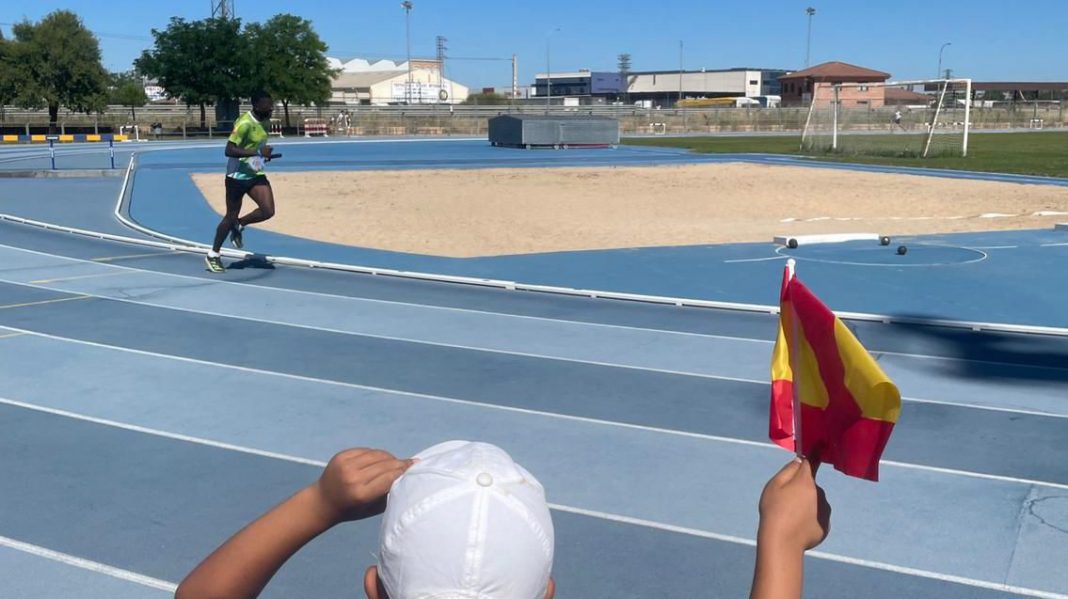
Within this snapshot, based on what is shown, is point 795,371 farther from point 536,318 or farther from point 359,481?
point 536,318

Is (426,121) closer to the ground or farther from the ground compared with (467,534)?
farther from the ground

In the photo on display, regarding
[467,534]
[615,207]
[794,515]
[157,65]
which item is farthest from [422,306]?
[157,65]

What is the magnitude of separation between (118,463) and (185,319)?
4194 mm

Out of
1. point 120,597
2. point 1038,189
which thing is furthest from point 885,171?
point 120,597

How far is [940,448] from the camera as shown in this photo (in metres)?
6.30

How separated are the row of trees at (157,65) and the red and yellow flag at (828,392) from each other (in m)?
66.9

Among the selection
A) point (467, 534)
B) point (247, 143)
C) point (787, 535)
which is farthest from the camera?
point (247, 143)

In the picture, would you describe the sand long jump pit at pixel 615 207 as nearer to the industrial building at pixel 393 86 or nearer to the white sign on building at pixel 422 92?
the industrial building at pixel 393 86

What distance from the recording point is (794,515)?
1419 millimetres

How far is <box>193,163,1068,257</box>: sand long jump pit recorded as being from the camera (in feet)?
56.6

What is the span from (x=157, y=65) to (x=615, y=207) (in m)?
51.5

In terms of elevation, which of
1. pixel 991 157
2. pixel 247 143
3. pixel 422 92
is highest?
pixel 422 92

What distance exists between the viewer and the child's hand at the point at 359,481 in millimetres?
1455

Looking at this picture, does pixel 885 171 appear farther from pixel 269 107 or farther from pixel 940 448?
pixel 940 448
